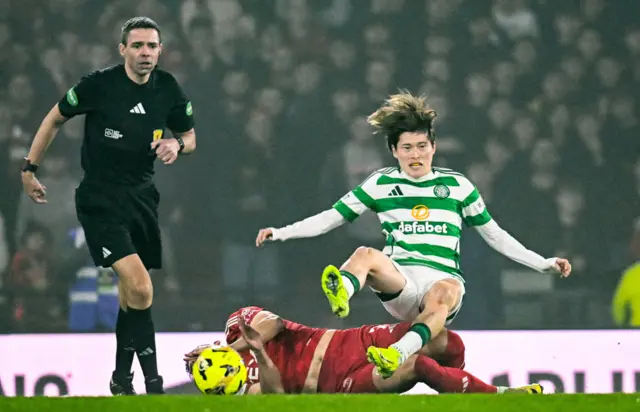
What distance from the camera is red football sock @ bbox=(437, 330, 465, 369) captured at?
5.25 meters

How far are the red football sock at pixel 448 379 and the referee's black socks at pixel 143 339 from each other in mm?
1277

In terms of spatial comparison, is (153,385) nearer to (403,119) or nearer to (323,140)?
(403,119)

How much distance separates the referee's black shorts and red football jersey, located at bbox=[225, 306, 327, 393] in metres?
0.61

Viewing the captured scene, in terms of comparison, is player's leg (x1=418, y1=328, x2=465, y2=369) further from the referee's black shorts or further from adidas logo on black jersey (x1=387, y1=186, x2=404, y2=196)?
the referee's black shorts

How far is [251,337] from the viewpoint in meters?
4.94

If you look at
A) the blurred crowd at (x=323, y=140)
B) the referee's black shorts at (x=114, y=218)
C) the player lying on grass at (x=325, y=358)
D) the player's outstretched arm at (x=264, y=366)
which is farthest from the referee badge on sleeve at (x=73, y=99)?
the blurred crowd at (x=323, y=140)

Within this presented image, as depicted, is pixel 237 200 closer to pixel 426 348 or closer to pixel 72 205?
pixel 72 205

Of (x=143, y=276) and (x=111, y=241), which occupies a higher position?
(x=111, y=241)

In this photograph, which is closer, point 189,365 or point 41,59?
point 189,365

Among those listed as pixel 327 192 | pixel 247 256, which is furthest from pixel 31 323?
pixel 327 192

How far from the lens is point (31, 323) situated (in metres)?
7.77

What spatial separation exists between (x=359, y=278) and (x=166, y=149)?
1105 mm

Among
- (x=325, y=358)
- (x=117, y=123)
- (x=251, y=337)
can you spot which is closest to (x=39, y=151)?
(x=117, y=123)

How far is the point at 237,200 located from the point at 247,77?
2.77 ft
